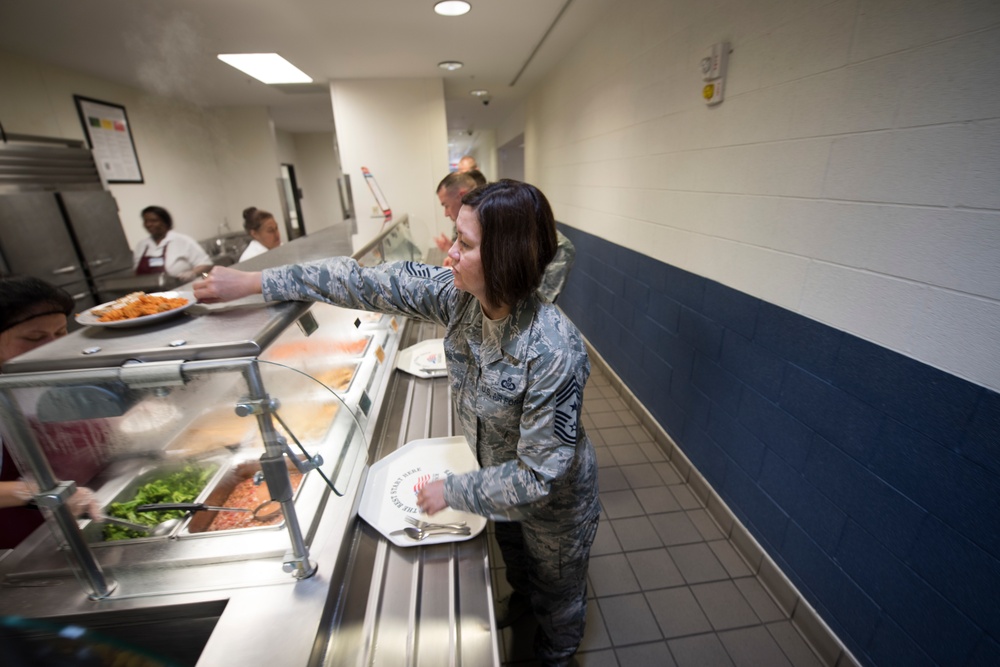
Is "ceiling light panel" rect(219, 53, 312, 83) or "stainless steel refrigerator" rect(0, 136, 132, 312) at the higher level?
"ceiling light panel" rect(219, 53, 312, 83)

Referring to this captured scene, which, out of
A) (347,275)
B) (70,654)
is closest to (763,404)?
(347,275)

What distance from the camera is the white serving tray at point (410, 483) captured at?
3.75 feet

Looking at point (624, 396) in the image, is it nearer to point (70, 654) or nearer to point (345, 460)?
point (345, 460)

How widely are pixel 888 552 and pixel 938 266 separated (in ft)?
3.11

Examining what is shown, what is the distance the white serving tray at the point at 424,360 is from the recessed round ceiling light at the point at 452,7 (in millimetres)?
2496

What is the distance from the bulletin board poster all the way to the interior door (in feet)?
3.87

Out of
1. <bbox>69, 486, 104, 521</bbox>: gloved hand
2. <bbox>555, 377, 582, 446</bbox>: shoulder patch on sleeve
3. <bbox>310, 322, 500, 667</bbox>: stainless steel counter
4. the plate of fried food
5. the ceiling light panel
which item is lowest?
<bbox>310, 322, 500, 667</bbox>: stainless steel counter

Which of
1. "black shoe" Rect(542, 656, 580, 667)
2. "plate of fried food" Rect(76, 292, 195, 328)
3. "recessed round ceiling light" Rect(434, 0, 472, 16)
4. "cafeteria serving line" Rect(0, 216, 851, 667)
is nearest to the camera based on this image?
"cafeteria serving line" Rect(0, 216, 851, 667)

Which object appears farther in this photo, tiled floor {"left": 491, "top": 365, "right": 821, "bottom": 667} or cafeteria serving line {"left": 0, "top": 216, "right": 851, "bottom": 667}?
tiled floor {"left": 491, "top": 365, "right": 821, "bottom": 667}

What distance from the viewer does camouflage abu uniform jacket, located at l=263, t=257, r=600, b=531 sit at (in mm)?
983

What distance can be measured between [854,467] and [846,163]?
108cm

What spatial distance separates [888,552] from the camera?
141 centimetres

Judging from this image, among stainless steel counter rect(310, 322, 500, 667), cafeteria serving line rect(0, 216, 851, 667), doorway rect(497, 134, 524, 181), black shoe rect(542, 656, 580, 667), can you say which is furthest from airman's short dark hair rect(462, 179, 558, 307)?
doorway rect(497, 134, 524, 181)

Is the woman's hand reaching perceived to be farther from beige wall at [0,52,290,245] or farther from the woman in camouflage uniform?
beige wall at [0,52,290,245]
